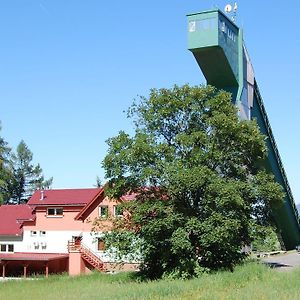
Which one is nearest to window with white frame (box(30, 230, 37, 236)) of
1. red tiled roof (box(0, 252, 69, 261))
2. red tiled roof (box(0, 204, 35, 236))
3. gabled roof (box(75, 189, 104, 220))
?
red tiled roof (box(0, 204, 35, 236))

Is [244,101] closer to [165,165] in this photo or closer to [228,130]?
[228,130]

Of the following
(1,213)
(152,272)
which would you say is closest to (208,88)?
(152,272)

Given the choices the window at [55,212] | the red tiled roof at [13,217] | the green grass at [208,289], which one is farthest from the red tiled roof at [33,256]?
the green grass at [208,289]

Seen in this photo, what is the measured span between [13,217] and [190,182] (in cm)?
3207

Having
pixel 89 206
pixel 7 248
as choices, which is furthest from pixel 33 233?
pixel 89 206

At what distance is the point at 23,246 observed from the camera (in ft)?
171

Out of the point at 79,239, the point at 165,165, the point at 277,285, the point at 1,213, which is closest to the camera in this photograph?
the point at 277,285

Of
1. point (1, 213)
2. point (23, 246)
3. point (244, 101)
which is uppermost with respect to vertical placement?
point (244, 101)

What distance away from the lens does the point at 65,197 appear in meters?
51.5

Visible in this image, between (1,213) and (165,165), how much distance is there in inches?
1278

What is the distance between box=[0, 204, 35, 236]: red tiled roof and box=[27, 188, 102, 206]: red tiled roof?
1971 mm

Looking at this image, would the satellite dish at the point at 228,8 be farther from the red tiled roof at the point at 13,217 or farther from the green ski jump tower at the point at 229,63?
the red tiled roof at the point at 13,217

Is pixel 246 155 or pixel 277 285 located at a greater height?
pixel 246 155

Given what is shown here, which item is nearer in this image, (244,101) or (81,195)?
(244,101)
